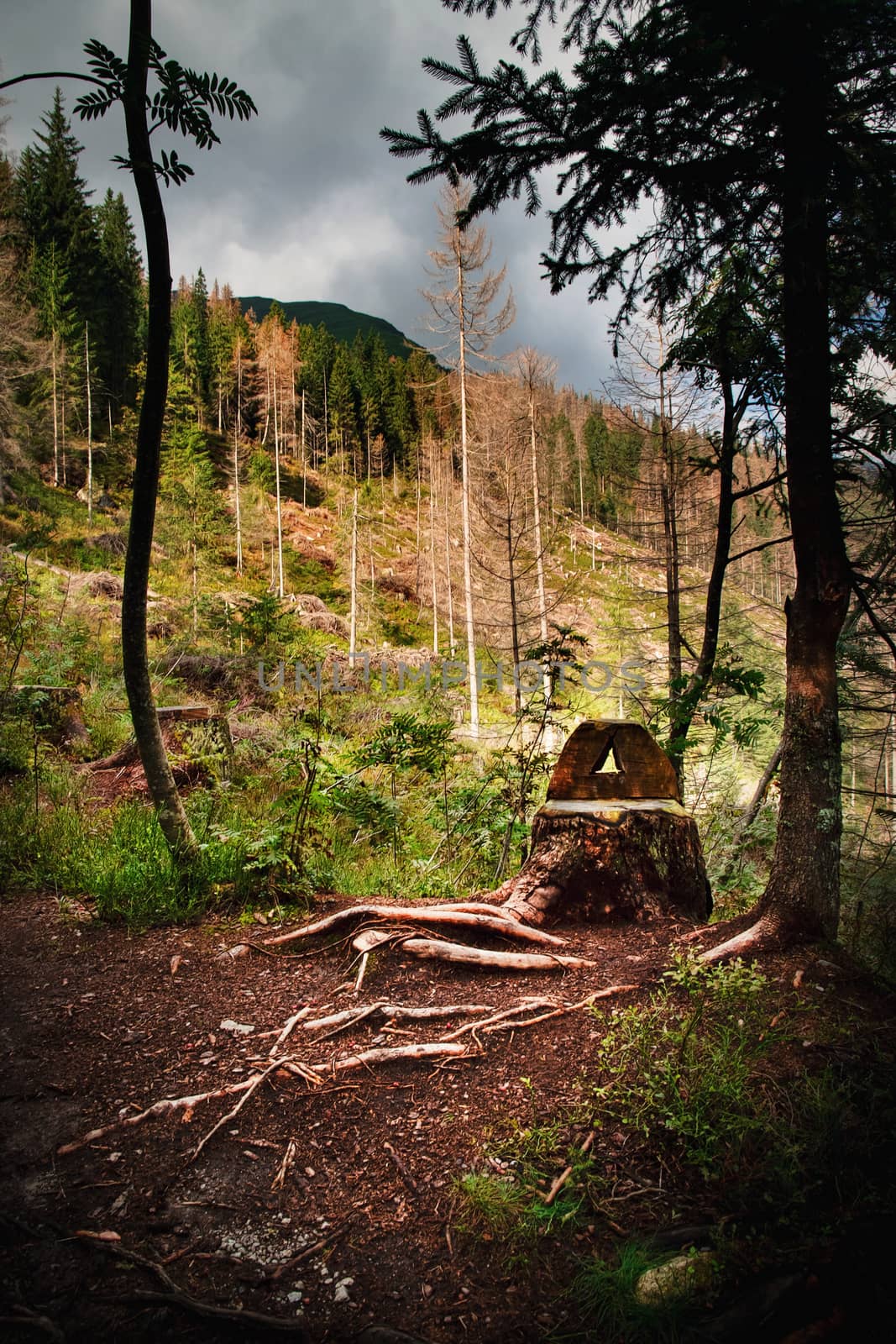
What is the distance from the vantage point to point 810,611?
285 centimetres

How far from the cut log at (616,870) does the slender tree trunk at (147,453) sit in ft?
7.63

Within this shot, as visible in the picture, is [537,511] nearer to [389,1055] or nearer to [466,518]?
[466,518]

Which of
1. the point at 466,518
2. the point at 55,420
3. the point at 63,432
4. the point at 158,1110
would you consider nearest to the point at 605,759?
the point at 158,1110

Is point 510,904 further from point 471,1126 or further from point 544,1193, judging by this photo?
point 544,1193

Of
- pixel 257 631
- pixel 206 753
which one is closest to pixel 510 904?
pixel 206 753

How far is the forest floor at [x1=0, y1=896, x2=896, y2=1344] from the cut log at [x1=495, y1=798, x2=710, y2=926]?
1.84 ft

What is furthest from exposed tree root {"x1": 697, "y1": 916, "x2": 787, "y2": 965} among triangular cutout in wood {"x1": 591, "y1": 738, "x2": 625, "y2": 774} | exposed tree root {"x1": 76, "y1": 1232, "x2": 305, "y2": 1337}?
exposed tree root {"x1": 76, "y1": 1232, "x2": 305, "y2": 1337}

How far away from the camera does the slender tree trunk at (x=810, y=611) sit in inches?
109

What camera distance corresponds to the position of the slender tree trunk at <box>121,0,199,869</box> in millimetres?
3387

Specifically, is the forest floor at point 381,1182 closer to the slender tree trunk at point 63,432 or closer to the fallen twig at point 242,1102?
the fallen twig at point 242,1102

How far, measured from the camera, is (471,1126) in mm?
2068

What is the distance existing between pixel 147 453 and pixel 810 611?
3836 mm

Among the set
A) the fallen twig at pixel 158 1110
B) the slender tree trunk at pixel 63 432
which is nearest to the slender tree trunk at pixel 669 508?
the fallen twig at pixel 158 1110

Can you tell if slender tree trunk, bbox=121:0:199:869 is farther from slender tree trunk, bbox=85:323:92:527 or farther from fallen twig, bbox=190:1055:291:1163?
slender tree trunk, bbox=85:323:92:527
